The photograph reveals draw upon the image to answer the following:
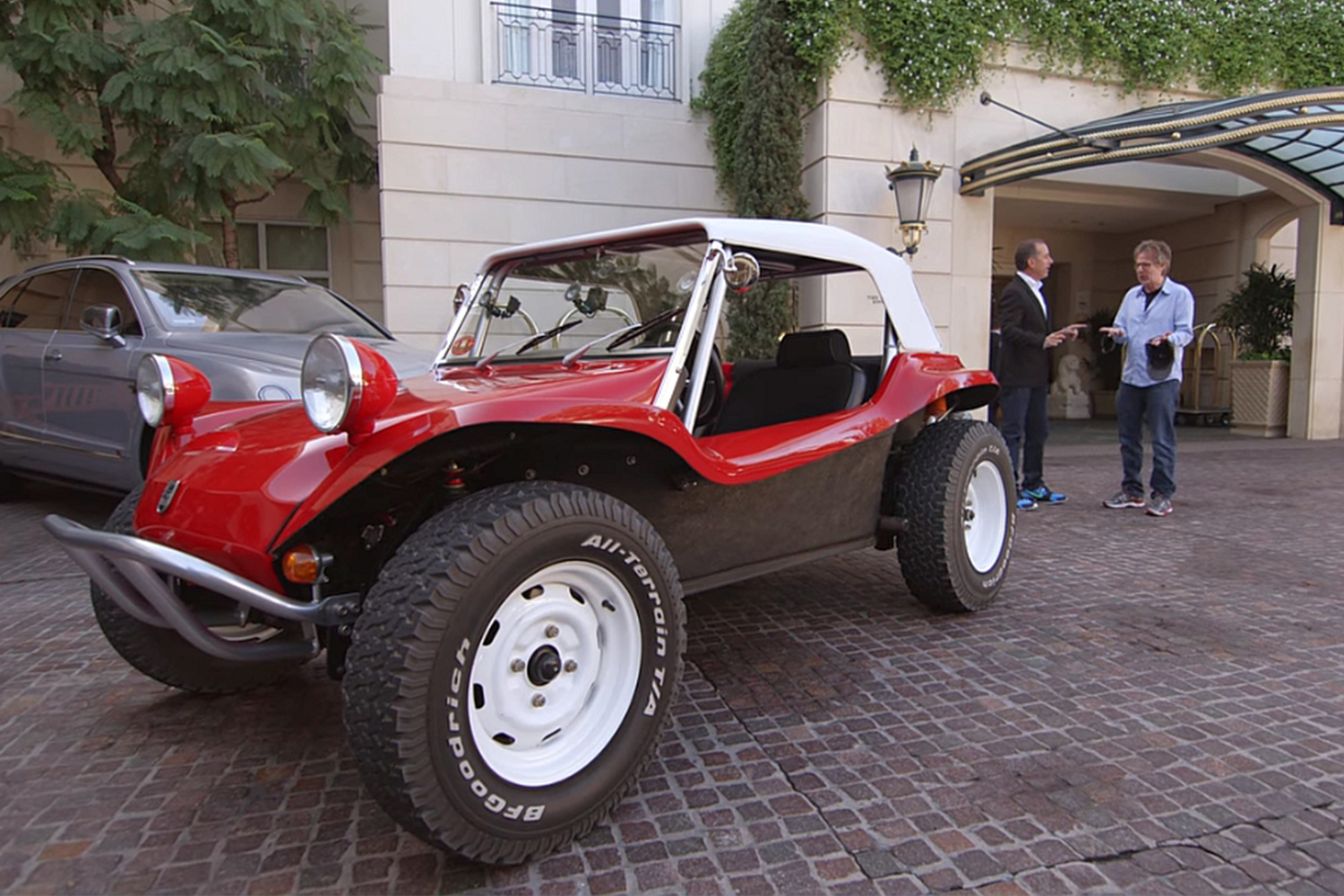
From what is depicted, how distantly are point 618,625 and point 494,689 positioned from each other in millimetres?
346

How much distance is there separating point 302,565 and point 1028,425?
5.71 metres

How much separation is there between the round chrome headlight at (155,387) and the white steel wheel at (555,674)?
140cm

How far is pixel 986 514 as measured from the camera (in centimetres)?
379

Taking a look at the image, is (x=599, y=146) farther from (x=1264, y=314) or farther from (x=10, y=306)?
(x=1264, y=314)

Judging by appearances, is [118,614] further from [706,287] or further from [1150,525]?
[1150,525]

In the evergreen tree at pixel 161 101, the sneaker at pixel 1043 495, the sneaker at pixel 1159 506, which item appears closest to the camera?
the sneaker at pixel 1159 506

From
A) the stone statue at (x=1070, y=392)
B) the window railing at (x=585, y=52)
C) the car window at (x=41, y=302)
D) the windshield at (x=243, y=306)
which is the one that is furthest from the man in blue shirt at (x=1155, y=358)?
the stone statue at (x=1070, y=392)

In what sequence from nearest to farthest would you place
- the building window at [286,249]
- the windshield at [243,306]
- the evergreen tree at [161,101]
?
the windshield at [243,306] < the evergreen tree at [161,101] < the building window at [286,249]

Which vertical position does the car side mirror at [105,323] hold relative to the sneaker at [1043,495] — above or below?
above

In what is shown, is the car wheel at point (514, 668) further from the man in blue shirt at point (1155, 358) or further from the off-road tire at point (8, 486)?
the off-road tire at point (8, 486)

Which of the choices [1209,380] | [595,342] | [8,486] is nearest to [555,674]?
[595,342]

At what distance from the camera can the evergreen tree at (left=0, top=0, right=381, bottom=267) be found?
7078mm

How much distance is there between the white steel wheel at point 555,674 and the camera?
1.87m

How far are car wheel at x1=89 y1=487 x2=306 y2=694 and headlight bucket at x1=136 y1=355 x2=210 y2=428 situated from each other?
238 millimetres
